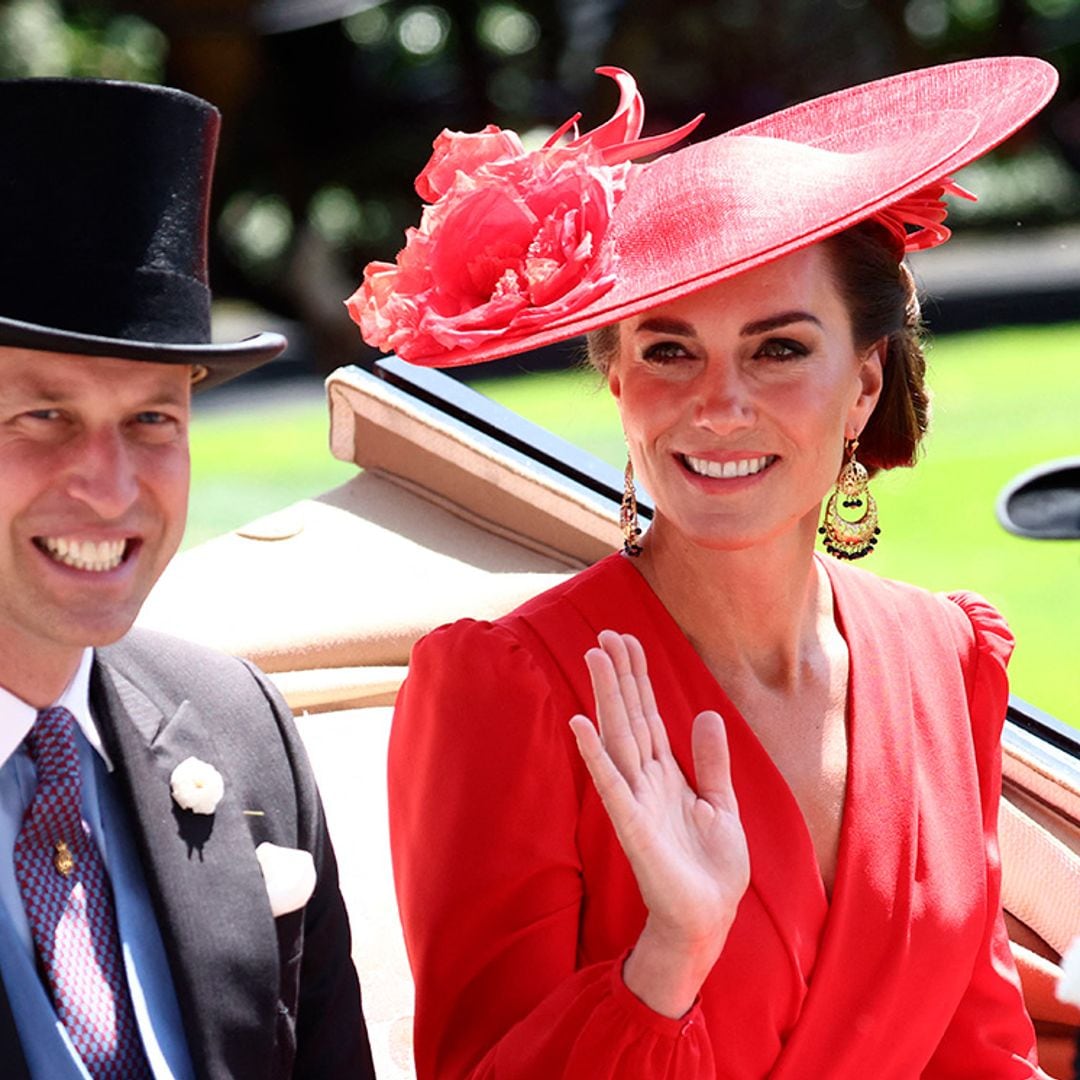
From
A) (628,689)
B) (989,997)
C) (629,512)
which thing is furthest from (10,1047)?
(989,997)

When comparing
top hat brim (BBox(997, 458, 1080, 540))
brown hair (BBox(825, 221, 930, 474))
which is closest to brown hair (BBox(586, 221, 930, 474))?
brown hair (BBox(825, 221, 930, 474))

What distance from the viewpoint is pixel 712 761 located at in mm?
1894

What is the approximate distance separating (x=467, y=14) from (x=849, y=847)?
1574 cm

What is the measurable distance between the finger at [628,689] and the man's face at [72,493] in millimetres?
468

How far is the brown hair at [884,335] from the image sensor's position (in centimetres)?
220

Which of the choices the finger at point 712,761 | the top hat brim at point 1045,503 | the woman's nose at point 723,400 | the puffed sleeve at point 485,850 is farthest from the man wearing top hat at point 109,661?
the top hat brim at point 1045,503

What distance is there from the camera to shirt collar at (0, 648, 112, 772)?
175 centimetres

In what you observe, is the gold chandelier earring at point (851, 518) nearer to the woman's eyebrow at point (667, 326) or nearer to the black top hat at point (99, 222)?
the woman's eyebrow at point (667, 326)

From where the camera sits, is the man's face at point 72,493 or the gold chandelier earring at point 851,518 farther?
the gold chandelier earring at point 851,518

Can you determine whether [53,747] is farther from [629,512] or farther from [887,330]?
[887,330]

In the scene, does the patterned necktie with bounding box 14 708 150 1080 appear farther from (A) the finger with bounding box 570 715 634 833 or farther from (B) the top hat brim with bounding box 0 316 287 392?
(A) the finger with bounding box 570 715 634 833

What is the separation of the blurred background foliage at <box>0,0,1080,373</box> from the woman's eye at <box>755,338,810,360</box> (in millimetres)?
13465

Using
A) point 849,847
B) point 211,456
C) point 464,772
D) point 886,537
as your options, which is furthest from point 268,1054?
point 211,456

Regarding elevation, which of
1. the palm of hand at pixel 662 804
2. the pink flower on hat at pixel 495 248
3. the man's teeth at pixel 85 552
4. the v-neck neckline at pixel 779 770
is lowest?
the v-neck neckline at pixel 779 770
